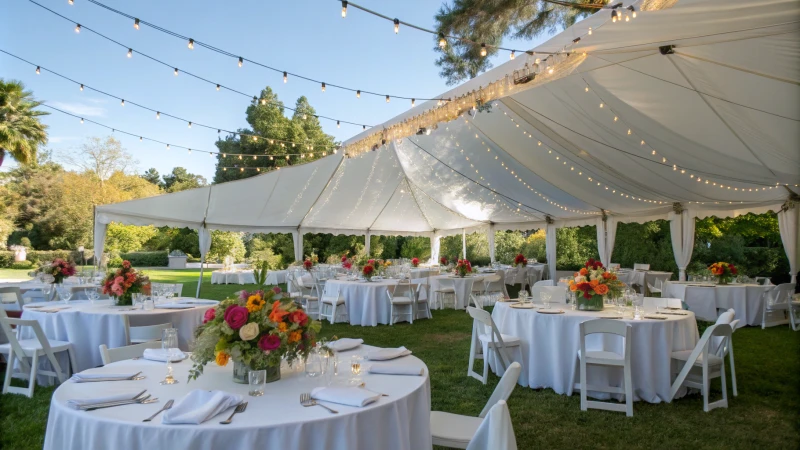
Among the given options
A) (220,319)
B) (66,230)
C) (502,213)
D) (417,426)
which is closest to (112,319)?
(220,319)

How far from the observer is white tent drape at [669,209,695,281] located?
11.8 m

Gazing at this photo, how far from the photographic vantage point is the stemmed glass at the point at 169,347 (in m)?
2.61

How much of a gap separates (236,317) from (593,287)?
13.4 ft

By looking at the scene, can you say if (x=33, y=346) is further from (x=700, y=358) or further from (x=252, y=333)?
(x=700, y=358)

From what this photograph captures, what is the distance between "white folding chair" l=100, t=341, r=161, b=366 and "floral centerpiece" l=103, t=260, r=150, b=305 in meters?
2.52

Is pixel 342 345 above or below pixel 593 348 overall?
above

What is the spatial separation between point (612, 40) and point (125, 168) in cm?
3716

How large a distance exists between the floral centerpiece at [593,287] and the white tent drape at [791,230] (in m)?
6.95

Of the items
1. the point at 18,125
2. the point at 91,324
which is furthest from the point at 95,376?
the point at 18,125

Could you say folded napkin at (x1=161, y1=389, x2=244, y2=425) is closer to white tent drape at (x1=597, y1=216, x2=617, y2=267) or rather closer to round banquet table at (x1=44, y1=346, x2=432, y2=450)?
round banquet table at (x1=44, y1=346, x2=432, y2=450)

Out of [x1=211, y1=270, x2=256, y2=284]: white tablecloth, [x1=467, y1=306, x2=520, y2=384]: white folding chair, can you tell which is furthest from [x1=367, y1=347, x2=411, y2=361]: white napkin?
[x1=211, y1=270, x2=256, y2=284]: white tablecloth

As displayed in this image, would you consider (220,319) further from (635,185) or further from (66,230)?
(66,230)

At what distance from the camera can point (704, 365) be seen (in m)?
4.52

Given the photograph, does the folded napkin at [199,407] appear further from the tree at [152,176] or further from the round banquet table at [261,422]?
the tree at [152,176]
